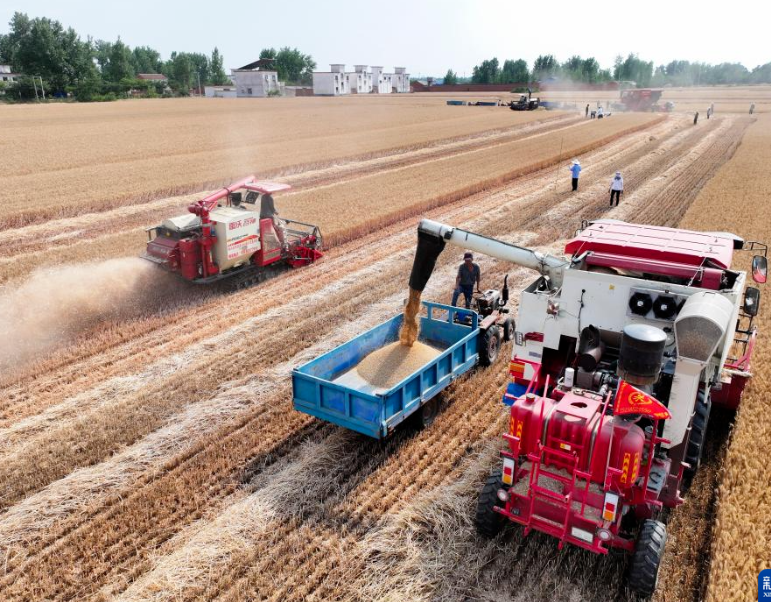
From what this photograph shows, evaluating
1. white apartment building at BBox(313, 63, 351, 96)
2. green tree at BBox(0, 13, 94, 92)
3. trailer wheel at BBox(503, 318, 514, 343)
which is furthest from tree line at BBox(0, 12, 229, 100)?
trailer wheel at BBox(503, 318, 514, 343)

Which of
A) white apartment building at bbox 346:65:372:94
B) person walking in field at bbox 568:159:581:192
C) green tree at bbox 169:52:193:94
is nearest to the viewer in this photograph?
person walking in field at bbox 568:159:581:192

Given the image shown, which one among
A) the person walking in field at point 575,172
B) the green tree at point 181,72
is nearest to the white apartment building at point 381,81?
the green tree at point 181,72

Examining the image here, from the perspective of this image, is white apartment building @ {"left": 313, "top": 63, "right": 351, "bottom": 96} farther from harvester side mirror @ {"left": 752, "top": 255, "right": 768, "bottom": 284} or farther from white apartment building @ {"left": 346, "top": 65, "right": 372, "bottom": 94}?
harvester side mirror @ {"left": 752, "top": 255, "right": 768, "bottom": 284}

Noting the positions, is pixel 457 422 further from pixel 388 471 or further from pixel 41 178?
pixel 41 178

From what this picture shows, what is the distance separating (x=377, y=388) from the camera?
8789 millimetres

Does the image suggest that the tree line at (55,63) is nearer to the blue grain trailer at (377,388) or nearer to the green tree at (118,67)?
the green tree at (118,67)

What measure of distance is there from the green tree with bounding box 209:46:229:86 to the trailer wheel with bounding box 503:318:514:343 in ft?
476

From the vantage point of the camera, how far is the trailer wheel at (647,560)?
5.77 meters

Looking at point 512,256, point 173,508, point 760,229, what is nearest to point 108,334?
point 173,508

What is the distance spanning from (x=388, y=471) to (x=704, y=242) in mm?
5294

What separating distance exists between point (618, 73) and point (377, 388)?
126m

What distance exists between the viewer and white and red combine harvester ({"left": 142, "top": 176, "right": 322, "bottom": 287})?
13.4 m

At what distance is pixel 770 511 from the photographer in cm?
681

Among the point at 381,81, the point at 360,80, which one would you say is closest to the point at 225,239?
the point at 360,80
